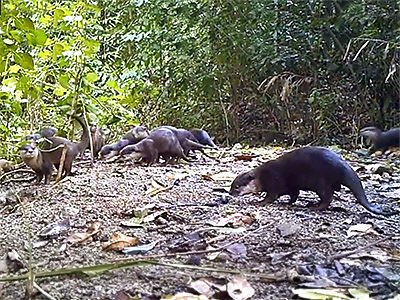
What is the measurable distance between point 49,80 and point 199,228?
2550 millimetres

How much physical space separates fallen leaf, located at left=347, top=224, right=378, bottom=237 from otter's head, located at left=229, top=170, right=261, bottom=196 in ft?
2.33

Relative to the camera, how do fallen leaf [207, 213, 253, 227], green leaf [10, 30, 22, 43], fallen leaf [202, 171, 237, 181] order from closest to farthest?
1. fallen leaf [207, 213, 253, 227]
2. green leaf [10, 30, 22, 43]
3. fallen leaf [202, 171, 237, 181]

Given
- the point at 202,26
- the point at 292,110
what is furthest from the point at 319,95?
the point at 202,26

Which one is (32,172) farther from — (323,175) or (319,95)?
(319,95)

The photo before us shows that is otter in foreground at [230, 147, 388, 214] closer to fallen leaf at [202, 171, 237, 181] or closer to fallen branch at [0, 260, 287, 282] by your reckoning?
fallen leaf at [202, 171, 237, 181]

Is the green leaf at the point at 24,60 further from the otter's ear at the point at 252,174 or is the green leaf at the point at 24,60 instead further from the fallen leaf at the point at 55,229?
the otter's ear at the point at 252,174

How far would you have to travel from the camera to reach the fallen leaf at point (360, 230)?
1765mm

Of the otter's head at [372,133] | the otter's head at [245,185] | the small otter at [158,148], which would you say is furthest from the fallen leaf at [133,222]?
the otter's head at [372,133]

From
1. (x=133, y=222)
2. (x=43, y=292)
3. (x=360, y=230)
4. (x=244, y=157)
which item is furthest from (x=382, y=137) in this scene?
(x=43, y=292)

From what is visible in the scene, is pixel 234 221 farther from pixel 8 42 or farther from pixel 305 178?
pixel 8 42

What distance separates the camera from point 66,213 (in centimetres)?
215

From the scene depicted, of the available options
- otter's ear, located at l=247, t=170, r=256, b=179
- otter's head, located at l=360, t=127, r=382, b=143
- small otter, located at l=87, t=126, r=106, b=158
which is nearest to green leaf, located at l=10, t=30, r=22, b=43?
otter's ear, located at l=247, t=170, r=256, b=179

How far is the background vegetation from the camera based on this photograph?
13.1 feet

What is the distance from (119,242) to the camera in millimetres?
1655
